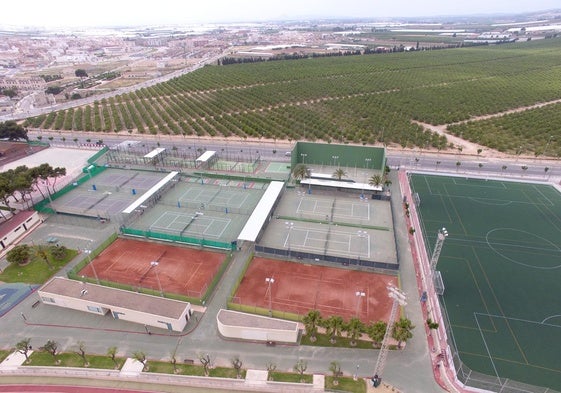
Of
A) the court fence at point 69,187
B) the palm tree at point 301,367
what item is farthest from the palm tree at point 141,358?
the court fence at point 69,187

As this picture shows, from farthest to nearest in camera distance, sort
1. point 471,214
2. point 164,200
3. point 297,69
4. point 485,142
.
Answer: point 297,69
point 485,142
point 164,200
point 471,214

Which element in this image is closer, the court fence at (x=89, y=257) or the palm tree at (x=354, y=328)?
the palm tree at (x=354, y=328)

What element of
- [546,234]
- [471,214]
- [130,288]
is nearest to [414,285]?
[471,214]

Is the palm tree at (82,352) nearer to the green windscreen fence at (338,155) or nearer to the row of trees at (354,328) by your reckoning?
the row of trees at (354,328)

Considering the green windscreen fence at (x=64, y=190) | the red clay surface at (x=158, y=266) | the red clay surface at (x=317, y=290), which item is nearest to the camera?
the red clay surface at (x=317, y=290)

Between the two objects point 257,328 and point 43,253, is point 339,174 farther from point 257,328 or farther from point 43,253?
point 43,253

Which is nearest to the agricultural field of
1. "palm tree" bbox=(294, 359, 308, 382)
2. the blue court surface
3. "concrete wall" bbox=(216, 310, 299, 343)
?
the blue court surface

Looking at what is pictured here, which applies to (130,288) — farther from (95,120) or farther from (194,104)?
(194,104)
